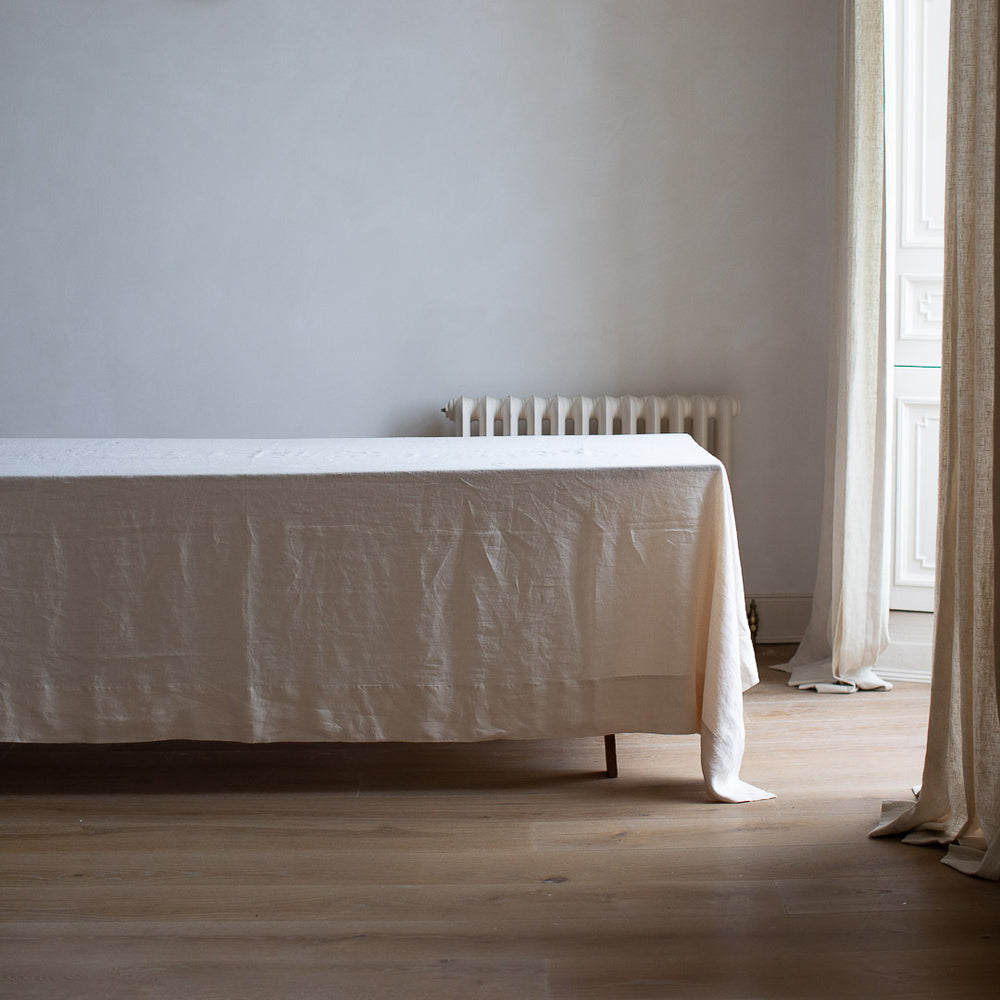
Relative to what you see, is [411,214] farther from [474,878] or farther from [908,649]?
[474,878]

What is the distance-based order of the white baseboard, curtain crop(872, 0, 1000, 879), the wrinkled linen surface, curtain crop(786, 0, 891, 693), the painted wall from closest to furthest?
1. curtain crop(872, 0, 1000, 879)
2. the wrinkled linen surface
3. curtain crop(786, 0, 891, 693)
4. the white baseboard
5. the painted wall

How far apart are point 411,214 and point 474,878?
206 cm

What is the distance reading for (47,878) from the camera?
1.90 meters

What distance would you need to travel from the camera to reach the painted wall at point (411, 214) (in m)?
3.19

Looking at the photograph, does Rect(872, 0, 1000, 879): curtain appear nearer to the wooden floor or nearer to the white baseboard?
the wooden floor

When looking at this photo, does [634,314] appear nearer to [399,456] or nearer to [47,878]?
[399,456]

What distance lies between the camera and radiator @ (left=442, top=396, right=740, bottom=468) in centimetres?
322

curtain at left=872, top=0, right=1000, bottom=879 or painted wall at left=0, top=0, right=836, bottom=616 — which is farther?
painted wall at left=0, top=0, right=836, bottom=616

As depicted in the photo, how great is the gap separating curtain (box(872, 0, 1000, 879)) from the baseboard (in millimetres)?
1410

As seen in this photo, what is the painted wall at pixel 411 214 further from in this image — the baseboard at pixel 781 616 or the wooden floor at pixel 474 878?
the wooden floor at pixel 474 878

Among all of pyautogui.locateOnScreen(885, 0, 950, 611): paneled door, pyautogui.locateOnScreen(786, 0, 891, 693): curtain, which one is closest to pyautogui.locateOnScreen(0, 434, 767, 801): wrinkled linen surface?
pyautogui.locateOnScreen(786, 0, 891, 693): curtain

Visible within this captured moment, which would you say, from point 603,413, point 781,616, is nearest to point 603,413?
point 603,413

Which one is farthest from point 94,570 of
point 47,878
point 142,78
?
point 142,78

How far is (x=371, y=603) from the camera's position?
2145 mm
